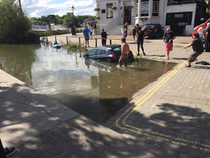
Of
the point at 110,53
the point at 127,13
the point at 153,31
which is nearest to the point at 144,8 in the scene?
the point at 127,13

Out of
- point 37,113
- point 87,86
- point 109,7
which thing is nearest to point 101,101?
point 87,86

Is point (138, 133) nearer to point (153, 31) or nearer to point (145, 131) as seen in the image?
point (145, 131)

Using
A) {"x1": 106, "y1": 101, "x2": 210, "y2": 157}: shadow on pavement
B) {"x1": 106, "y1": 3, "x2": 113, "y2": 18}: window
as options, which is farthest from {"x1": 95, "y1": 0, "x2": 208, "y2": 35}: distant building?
{"x1": 106, "y1": 101, "x2": 210, "y2": 157}: shadow on pavement

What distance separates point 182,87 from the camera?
623 cm

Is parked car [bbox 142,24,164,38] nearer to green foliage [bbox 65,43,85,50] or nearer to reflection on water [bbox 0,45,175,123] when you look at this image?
green foliage [bbox 65,43,85,50]

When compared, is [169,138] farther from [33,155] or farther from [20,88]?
[20,88]

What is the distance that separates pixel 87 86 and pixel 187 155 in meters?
4.88

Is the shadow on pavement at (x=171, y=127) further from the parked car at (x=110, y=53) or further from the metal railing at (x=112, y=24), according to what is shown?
the metal railing at (x=112, y=24)

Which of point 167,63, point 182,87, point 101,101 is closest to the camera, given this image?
point 101,101

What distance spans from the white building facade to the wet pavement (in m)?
20.7

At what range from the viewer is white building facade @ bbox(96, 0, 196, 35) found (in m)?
23.0

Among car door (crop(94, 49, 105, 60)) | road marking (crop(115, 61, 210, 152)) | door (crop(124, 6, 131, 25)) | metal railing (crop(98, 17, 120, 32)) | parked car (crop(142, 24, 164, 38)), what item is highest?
door (crop(124, 6, 131, 25))

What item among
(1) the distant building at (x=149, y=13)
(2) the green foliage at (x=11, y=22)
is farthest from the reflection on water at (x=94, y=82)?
(2) the green foliage at (x=11, y=22)

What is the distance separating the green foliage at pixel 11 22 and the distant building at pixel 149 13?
41.1ft
